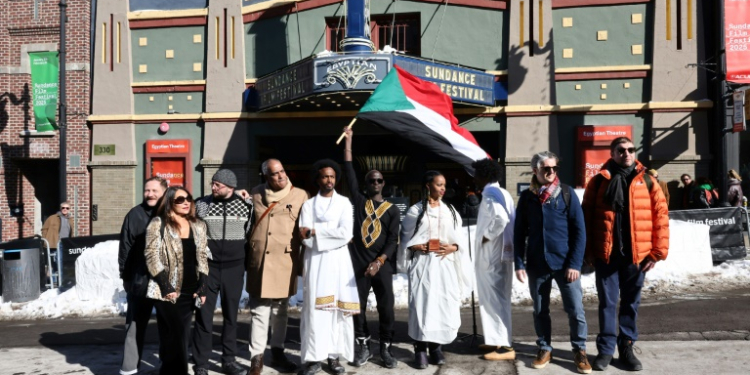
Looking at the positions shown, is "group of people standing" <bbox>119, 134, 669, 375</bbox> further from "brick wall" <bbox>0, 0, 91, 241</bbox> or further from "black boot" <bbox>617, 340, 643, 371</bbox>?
"brick wall" <bbox>0, 0, 91, 241</bbox>

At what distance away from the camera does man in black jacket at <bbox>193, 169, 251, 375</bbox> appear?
575cm

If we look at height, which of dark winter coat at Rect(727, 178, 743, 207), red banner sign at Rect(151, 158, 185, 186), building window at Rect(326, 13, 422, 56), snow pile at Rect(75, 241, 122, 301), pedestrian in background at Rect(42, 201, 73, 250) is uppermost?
building window at Rect(326, 13, 422, 56)

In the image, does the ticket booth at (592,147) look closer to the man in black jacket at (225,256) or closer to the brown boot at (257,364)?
the man in black jacket at (225,256)

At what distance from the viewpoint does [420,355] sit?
5.80 m

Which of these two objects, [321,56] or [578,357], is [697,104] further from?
[578,357]

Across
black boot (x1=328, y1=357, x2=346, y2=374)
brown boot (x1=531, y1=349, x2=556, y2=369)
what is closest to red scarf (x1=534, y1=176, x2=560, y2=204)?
brown boot (x1=531, y1=349, x2=556, y2=369)

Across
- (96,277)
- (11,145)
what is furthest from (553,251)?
(11,145)

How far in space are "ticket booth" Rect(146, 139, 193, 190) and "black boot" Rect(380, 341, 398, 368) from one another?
11695mm

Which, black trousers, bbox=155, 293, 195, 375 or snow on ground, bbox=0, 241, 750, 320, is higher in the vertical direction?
black trousers, bbox=155, 293, 195, 375

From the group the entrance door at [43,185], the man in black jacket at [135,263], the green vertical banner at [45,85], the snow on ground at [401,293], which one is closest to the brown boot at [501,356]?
the man in black jacket at [135,263]

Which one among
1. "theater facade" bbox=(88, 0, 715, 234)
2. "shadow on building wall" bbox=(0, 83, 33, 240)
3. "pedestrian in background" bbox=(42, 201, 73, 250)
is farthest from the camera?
"shadow on building wall" bbox=(0, 83, 33, 240)

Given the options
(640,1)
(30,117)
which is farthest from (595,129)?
(30,117)

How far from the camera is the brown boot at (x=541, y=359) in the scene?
5.62m

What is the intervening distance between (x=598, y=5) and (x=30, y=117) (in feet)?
49.6
